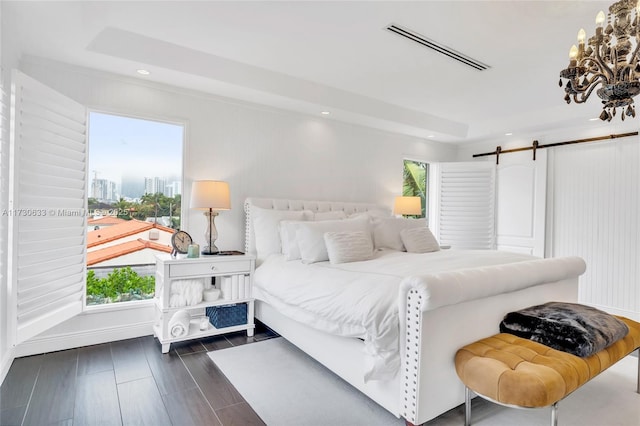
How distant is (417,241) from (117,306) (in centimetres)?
294

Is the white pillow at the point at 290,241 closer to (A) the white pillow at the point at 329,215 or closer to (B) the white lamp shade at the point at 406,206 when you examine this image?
(A) the white pillow at the point at 329,215

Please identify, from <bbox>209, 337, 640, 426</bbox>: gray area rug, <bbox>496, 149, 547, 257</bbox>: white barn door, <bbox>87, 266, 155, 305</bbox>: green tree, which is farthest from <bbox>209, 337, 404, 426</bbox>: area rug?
<bbox>496, 149, 547, 257</bbox>: white barn door

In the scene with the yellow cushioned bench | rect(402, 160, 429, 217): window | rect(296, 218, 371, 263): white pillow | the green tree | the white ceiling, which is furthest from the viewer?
rect(402, 160, 429, 217): window

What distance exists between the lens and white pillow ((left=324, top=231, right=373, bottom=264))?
115 inches

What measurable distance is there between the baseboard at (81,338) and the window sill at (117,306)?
16 centimetres

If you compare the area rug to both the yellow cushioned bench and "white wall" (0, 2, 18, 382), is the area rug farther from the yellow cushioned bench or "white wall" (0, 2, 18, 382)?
"white wall" (0, 2, 18, 382)

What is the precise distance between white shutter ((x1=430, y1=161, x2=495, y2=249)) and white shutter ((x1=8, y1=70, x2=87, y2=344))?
4.88 metres

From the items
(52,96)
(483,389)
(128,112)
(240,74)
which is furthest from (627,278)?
(52,96)

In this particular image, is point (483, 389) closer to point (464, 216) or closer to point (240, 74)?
point (240, 74)

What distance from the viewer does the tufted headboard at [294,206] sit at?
3.72 metres

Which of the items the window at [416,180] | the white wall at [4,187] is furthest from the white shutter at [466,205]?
the white wall at [4,187]

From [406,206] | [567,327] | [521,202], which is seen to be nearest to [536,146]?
[521,202]

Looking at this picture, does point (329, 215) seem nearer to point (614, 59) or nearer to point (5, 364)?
point (614, 59)

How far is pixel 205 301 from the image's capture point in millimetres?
3129
